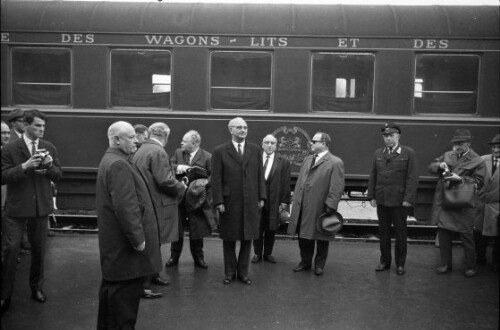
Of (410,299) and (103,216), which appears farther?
(410,299)

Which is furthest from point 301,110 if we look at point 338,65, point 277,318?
point 277,318

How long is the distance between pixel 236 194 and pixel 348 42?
11.9 ft

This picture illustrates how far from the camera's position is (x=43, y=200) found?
4.91m

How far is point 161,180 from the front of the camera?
17.0ft

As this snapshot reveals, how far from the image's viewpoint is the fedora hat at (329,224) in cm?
611

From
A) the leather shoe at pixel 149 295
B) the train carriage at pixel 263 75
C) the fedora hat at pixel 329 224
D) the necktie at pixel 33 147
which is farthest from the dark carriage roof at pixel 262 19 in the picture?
the leather shoe at pixel 149 295

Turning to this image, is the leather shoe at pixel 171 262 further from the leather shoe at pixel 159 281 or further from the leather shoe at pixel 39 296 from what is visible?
the leather shoe at pixel 39 296

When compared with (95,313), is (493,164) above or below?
above

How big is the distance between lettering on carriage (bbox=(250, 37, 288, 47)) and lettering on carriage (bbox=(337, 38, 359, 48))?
841 millimetres

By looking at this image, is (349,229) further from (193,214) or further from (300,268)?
(193,214)

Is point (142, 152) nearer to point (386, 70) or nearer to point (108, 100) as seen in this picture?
point (108, 100)

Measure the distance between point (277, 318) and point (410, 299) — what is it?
1.50 metres

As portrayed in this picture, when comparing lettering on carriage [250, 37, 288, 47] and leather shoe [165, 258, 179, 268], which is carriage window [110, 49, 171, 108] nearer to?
lettering on carriage [250, 37, 288, 47]

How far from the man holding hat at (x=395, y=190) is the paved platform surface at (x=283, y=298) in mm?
295
